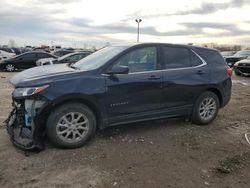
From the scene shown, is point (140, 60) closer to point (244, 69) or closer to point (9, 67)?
point (244, 69)

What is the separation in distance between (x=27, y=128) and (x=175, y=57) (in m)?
3.02

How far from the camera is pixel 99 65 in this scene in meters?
5.78

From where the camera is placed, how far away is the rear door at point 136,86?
5.72 metres

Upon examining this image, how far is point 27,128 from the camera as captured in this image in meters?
5.50

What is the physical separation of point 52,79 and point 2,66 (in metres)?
17.7

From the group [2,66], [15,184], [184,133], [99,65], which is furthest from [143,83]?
[2,66]

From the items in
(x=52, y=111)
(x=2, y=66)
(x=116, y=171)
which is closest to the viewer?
(x=116, y=171)

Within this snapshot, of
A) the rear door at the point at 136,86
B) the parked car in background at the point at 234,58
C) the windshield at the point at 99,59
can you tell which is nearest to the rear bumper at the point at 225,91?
the rear door at the point at 136,86

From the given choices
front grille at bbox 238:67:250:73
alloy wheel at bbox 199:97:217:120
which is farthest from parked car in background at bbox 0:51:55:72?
alloy wheel at bbox 199:97:217:120

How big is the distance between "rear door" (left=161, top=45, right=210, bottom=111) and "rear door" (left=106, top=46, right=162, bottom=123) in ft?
0.65

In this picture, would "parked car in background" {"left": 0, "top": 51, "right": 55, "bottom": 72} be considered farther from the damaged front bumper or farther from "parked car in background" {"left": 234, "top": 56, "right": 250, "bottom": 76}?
the damaged front bumper

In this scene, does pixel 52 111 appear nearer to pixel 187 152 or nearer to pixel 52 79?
pixel 52 79

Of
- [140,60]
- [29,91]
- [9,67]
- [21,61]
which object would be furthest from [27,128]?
[21,61]

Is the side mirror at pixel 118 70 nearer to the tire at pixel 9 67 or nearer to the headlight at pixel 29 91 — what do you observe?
the headlight at pixel 29 91
